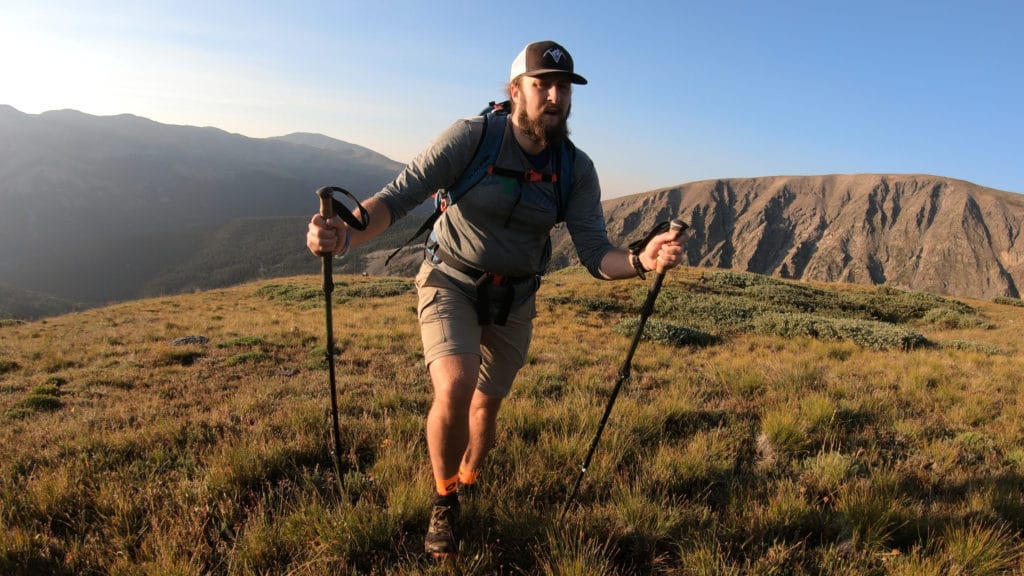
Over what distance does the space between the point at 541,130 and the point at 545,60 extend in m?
0.44

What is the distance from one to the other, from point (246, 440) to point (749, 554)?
3923mm

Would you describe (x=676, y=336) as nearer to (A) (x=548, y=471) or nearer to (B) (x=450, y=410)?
(A) (x=548, y=471)

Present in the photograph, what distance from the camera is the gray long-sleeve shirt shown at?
10.2 ft

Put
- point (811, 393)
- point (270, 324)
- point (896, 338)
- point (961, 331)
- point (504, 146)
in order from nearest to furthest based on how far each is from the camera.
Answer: point (504, 146)
point (811, 393)
point (896, 338)
point (270, 324)
point (961, 331)

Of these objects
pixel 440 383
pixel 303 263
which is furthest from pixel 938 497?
pixel 303 263

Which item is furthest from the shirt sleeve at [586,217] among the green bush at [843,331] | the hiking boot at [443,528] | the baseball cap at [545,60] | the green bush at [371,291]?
the green bush at [371,291]

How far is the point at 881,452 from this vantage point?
181 inches

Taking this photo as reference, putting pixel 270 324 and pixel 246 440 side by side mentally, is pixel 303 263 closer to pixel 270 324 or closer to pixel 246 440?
pixel 270 324

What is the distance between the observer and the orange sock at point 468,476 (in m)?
Result: 3.47

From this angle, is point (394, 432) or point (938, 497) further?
point (394, 432)

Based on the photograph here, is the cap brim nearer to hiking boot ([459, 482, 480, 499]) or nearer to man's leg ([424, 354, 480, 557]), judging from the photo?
man's leg ([424, 354, 480, 557])

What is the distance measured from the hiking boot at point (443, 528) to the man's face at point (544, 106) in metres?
2.39

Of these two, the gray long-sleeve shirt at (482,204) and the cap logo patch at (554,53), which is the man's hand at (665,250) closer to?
the gray long-sleeve shirt at (482,204)

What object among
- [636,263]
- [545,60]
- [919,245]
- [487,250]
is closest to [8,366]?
[487,250]
